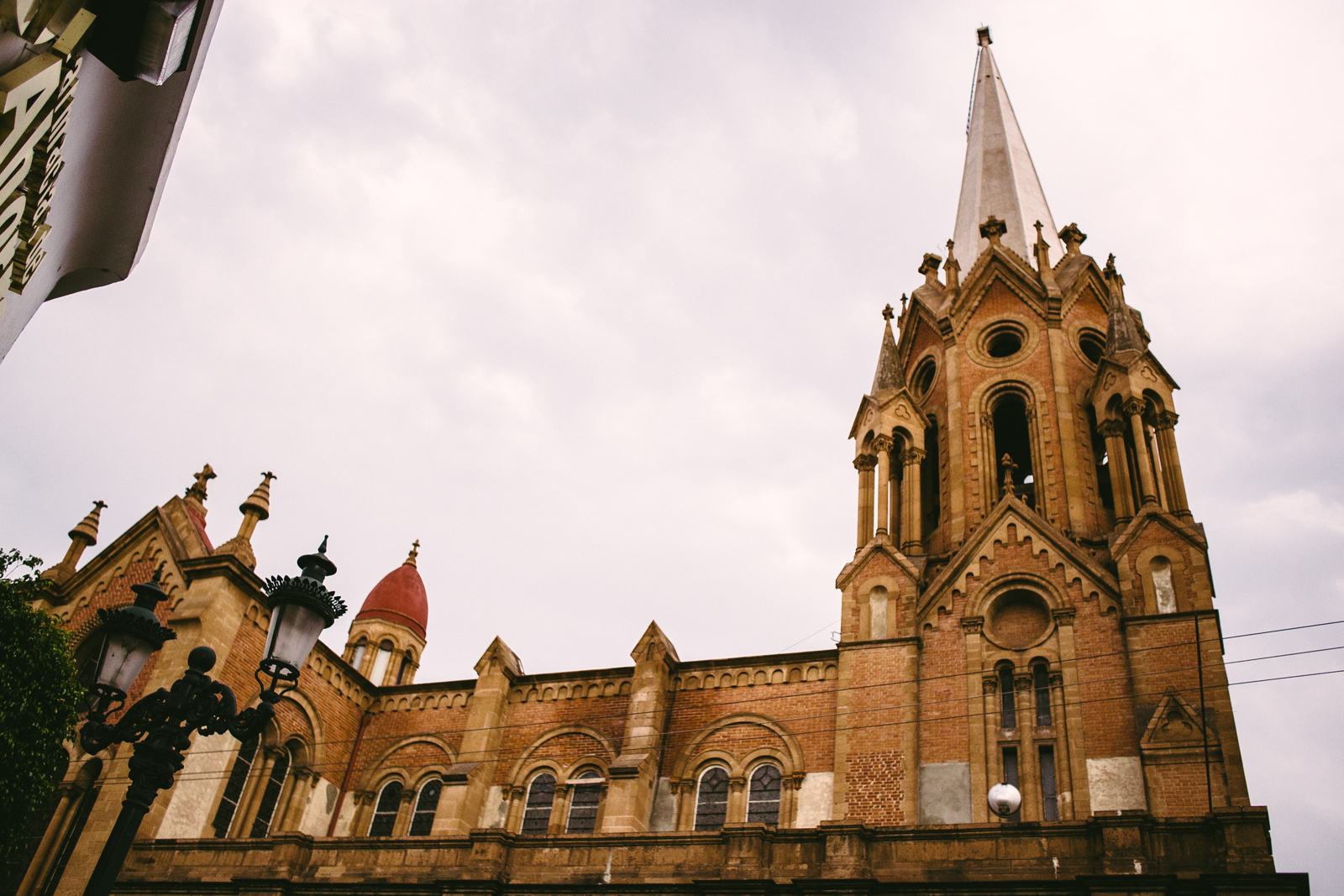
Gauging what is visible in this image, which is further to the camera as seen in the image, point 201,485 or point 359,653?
point 359,653

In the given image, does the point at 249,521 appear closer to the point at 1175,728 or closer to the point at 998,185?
the point at 1175,728

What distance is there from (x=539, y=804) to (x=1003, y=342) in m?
18.0

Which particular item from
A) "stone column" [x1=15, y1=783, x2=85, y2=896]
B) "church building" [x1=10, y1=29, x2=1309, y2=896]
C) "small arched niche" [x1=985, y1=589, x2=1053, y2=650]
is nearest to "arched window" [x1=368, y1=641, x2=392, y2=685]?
"church building" [x1=10, y1=29, x2=1309, y2=896]

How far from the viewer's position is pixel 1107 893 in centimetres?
1397

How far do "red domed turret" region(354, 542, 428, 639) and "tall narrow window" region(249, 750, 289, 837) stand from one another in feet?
45.0

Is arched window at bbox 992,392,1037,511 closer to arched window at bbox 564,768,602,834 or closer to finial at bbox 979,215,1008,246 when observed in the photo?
finial at bbox 979,215,1008,246

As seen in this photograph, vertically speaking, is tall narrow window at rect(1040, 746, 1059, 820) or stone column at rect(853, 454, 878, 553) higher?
stone column at rect(853, 454, 878, 553)

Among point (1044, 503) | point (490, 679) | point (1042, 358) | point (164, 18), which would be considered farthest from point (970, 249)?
point (164, 18)

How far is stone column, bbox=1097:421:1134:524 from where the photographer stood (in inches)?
929

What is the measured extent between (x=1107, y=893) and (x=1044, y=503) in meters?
12.2

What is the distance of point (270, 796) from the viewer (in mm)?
24703

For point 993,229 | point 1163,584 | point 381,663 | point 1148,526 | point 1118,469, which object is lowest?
point 1163,584

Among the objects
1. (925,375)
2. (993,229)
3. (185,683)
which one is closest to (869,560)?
(925,375)

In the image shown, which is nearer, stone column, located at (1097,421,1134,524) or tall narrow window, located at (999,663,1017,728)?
tall narrow window, located at (999,663,1017,728)
